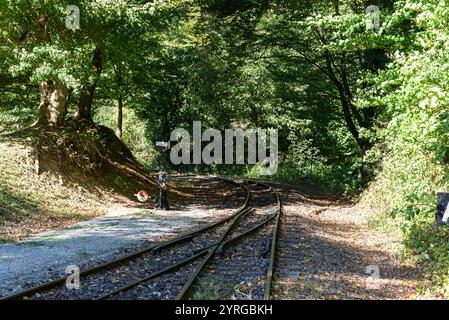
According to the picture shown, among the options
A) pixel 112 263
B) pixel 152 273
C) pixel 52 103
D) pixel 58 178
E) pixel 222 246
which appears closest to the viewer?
pixel 152 273

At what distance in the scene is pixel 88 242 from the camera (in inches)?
454

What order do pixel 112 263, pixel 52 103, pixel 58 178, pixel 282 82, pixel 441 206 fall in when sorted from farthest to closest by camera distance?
pixel 282 82
pixel 52 103
pixel 58 178
pixel 112 263
pixel 441 206

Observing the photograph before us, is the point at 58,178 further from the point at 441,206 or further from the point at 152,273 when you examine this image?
the point at 441,206

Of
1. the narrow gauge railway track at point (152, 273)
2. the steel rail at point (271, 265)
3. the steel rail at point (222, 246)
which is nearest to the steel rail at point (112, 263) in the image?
the narrow gauge railway track at point (152, 273)

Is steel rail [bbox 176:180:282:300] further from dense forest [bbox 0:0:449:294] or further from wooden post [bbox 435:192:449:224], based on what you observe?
dense forest [bbox 0:0:449:294]

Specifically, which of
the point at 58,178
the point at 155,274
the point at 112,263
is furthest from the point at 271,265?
the point at 58,178

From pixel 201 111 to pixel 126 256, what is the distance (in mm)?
28623

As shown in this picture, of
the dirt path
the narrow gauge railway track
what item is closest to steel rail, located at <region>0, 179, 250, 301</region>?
the narrow gauge railway track

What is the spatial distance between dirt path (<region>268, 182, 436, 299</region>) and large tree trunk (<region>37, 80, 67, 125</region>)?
9.46 metres

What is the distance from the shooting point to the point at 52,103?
19.4 meters

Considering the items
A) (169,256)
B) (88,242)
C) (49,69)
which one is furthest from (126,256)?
(49,69)

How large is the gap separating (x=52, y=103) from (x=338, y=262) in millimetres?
13327

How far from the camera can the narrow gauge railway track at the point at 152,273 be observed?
7652mm
